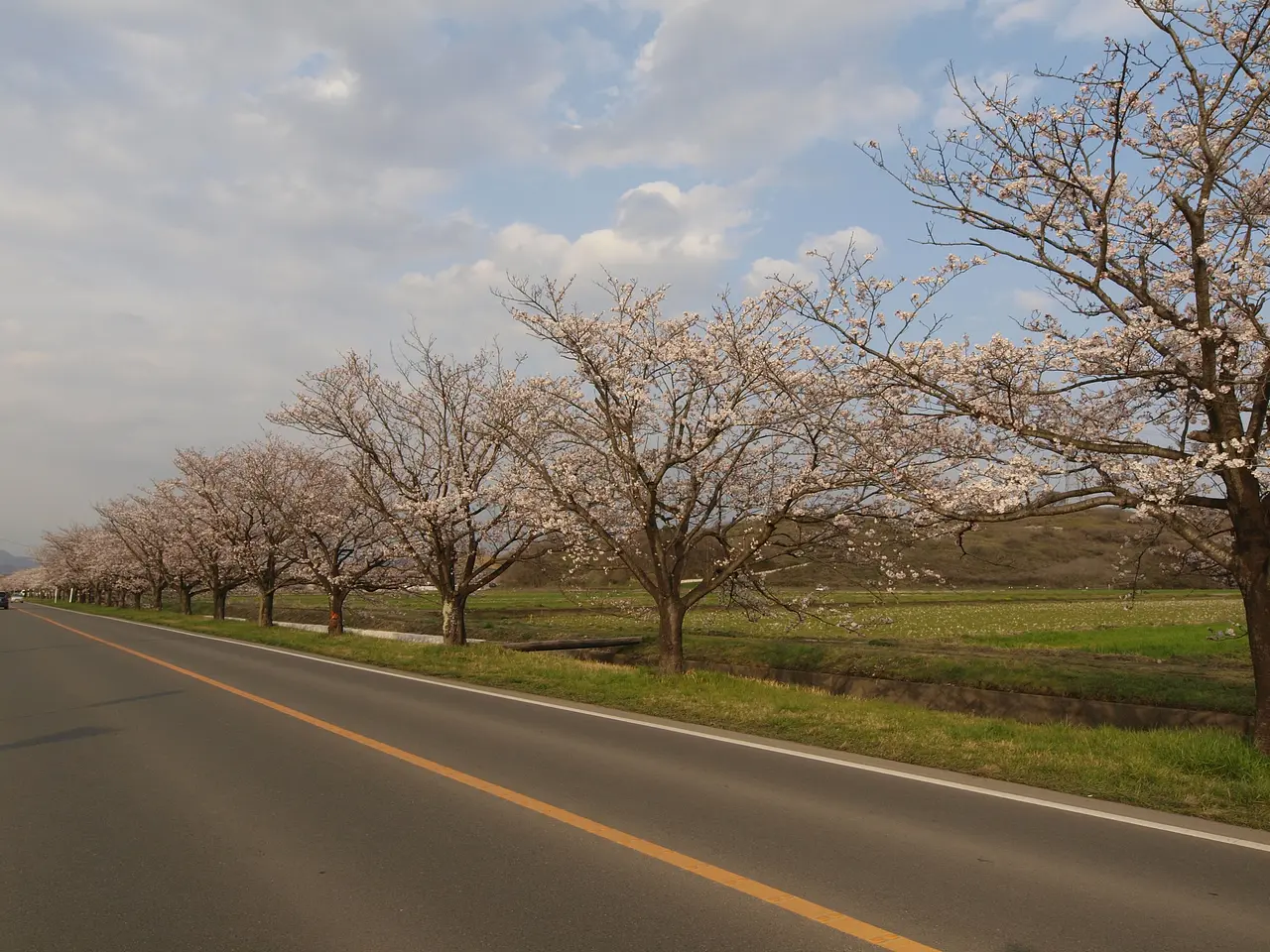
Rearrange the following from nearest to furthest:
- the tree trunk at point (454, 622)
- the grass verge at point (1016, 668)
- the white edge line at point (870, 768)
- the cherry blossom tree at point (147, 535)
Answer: the white edge line at point (870, 768) < the grass verge at point (1016, 668) < the tree trunk at point (454, 622) < the cherry blossom tree at point (147, 535)

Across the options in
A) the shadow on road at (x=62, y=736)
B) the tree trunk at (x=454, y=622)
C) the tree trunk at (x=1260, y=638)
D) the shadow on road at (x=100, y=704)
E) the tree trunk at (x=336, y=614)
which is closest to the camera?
the tree trunk at (x=1260, y=638)

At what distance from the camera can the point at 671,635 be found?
54.8 feet

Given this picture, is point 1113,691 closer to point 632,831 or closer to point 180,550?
point 632,831

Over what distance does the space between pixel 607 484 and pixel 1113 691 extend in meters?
10.7

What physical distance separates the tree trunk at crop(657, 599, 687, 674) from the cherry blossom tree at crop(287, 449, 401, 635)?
16.7 metres

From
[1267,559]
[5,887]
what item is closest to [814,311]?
[1267,559]

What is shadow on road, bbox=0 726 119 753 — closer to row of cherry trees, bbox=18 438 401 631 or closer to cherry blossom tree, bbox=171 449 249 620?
row of cherry trees, bbox=18 438 401 631

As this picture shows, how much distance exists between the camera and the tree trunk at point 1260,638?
30.3 ft

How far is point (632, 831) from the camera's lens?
20.1ft

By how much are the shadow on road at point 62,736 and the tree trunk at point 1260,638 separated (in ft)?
43.0

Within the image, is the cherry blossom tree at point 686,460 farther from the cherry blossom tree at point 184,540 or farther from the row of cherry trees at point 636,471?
the cherry blossom tree at point 184,540

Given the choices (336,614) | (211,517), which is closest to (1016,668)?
(336,614)

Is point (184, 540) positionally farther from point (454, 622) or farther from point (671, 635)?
point (671, 635)

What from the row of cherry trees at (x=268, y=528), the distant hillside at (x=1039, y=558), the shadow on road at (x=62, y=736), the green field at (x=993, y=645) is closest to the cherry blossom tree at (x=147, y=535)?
the row of cherry trees at (x=268, y=528)
